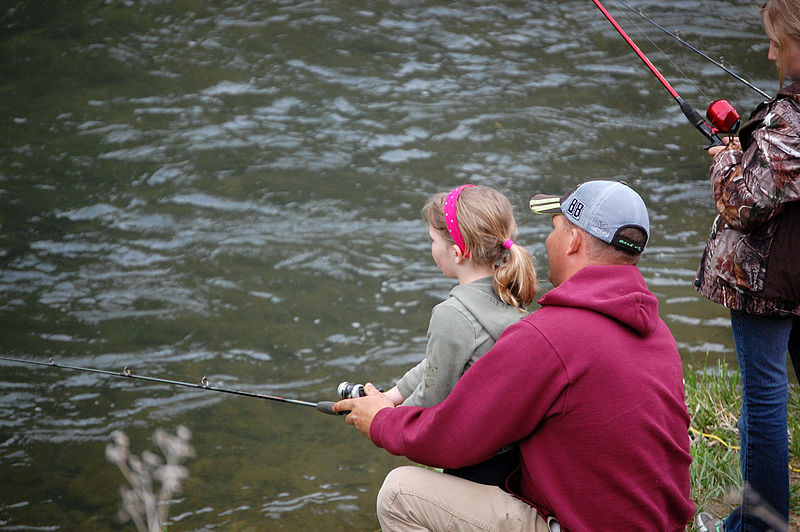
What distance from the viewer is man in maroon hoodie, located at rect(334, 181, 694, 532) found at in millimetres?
1789

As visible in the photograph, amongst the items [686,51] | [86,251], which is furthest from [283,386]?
[686,51]

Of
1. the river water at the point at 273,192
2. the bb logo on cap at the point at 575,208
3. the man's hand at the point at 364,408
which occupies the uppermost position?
the bb logo on cap at the point at 575,208

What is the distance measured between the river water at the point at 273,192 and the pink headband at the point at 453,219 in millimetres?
1047

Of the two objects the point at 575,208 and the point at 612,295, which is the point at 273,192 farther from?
the point at 612,295

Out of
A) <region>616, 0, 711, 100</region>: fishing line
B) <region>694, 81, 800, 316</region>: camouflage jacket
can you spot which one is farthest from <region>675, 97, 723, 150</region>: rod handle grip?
<region>616, 0, 711, 100</region>: fishing line

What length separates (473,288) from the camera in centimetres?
230

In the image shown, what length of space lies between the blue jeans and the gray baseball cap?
63cm

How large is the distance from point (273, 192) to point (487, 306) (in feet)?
15.2

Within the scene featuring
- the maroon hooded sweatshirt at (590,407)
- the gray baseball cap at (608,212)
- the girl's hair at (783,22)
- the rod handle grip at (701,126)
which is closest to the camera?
the maroon hooded sweatshirt at (590,407)

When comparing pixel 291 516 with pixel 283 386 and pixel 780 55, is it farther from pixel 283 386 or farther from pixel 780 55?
pixel 780 55

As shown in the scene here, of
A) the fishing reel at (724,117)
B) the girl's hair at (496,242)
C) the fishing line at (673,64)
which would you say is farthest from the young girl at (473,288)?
the fishing line at (673,64)

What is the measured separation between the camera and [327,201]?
6.58 m

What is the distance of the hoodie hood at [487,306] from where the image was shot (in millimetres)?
2186

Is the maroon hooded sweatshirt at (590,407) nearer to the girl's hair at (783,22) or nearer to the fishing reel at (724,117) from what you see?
the girl's hair at (783,22)
